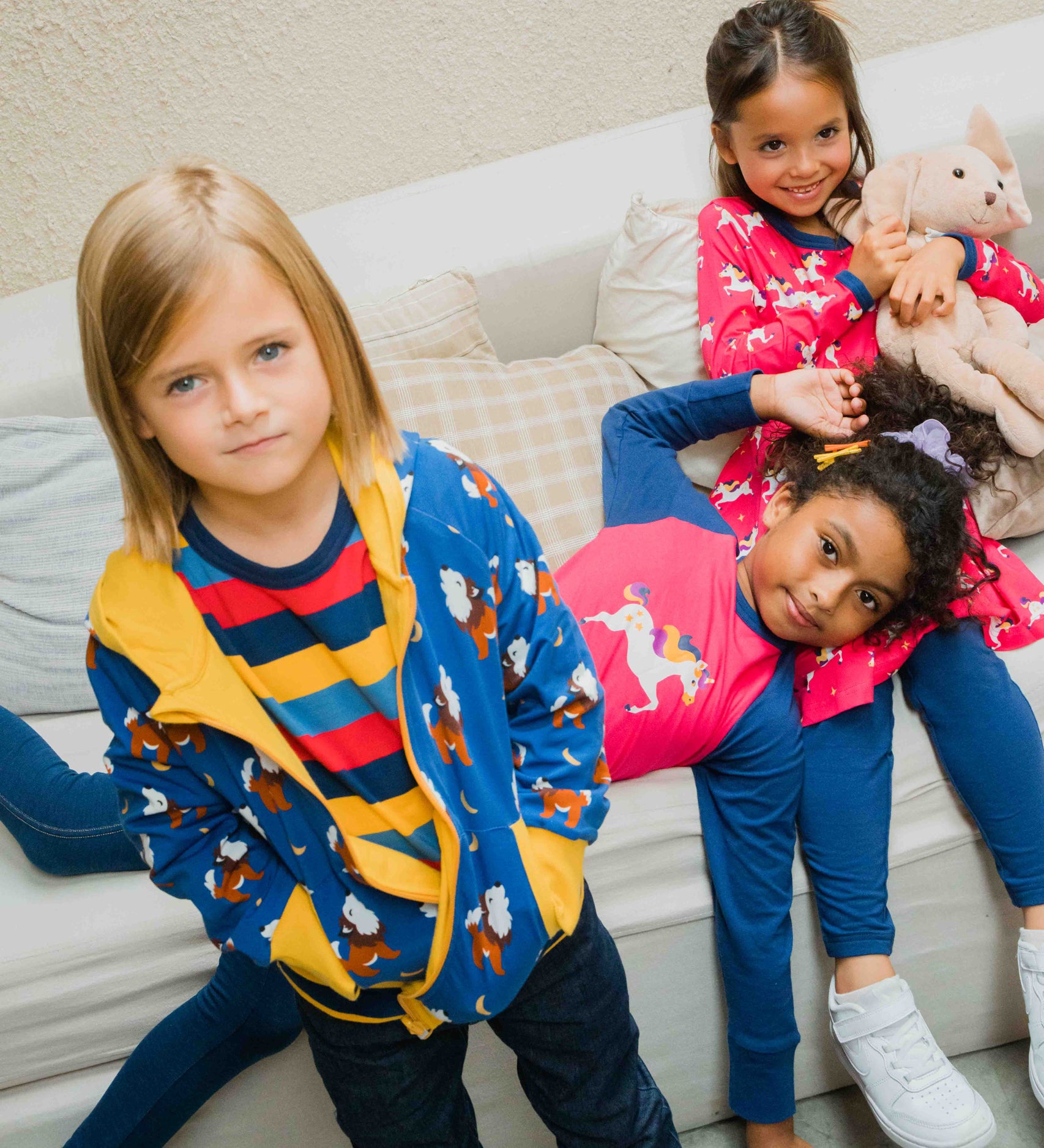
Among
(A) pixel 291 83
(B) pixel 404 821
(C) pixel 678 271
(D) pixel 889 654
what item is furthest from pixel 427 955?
(A) pixel 291 83

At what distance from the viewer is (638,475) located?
123 cm

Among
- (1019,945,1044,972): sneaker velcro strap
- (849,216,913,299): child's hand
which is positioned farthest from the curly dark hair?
(1019,945,1044,972): sneaker velcro strap

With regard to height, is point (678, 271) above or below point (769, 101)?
below

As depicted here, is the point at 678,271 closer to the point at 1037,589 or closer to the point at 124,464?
the point at 1037,589

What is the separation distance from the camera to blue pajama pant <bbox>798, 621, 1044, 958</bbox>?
1.01 meters

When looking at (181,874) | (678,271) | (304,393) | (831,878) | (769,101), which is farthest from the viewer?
(678,271)

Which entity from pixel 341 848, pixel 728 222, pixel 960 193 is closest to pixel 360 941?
pixel 341 848

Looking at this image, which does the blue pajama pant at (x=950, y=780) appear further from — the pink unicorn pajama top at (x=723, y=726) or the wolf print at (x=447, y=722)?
the wolf print at (x=447, y=722)

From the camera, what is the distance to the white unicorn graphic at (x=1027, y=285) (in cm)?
131

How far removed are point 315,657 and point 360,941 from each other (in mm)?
215

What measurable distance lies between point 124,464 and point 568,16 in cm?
126

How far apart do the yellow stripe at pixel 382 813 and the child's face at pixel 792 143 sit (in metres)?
0.99

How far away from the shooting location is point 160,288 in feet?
1.83

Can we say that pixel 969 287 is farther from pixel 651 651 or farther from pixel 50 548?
pixel 50 548
